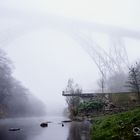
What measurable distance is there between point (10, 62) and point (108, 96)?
34.5 meters

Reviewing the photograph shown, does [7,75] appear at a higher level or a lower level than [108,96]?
higher

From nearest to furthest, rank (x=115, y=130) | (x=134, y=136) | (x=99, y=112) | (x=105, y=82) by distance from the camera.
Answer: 1. (x=134, y=136)
2. (x=115, y=130)
3. (x=99, y=112)
4. (x=105, y=82)

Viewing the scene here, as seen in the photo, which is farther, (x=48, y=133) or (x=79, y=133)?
(x=48, y=133)

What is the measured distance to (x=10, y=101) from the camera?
10556cm

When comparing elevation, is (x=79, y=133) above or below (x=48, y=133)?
above

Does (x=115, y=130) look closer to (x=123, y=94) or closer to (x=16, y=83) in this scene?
(x=123, y=94)

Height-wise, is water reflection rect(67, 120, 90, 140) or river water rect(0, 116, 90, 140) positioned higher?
water reflection rect(67, 120, 90, 140)

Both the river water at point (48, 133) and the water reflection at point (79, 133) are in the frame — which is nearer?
the water reflection at point (79, 133)

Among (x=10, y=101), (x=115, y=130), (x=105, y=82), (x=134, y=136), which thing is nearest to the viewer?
(x=134, y=136)

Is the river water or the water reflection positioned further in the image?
the river water

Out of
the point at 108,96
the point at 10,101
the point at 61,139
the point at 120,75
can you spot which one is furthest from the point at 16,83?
the point at 61,139

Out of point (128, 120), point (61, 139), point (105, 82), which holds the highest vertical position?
point (105, 82)

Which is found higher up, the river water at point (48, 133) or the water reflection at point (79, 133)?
the water reflection at point (79, 133)

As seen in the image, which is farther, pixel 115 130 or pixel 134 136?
pixel 115 130
